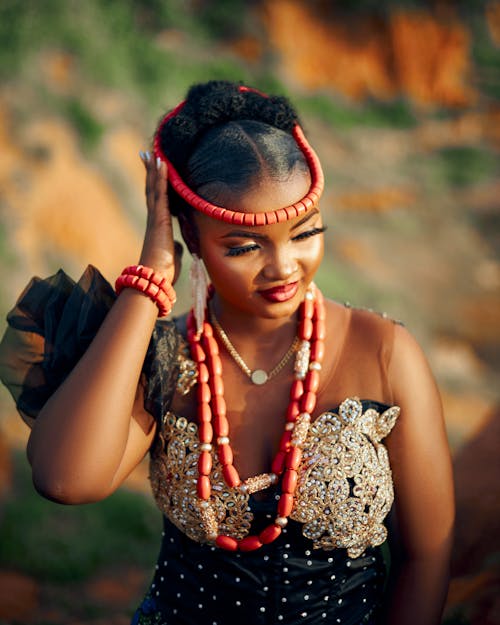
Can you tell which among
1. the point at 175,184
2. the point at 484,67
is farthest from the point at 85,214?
the point at 484,67

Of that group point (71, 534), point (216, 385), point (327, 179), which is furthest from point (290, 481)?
point (327, 179)

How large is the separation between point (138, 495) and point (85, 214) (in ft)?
13.4

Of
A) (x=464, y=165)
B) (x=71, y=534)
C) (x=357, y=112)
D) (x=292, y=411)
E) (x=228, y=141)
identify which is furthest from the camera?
(x=357, y=112)

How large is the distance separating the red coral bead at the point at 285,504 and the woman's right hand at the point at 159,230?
718mm

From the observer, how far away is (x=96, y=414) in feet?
6.63

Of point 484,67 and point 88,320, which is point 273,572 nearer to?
point 88,320

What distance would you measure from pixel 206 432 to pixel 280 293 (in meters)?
0.49

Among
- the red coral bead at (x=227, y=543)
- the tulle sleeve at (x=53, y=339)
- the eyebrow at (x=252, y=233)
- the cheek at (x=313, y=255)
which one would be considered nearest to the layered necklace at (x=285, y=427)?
the red coral bead at (x=227, y=543)

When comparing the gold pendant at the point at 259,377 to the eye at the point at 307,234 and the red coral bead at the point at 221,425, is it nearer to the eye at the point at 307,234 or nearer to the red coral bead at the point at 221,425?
the red coral bead at the point at 221,425

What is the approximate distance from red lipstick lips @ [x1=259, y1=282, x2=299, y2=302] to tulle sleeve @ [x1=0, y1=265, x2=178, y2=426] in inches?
15.9

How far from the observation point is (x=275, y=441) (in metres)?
2.24

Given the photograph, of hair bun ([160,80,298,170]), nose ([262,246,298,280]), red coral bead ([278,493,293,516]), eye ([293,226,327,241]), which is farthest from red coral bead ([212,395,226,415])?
hair bun ([160,80,298,170])

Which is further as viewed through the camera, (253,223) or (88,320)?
(88,320)

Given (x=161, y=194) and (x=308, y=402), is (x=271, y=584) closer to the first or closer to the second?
(x=308, y=402)
